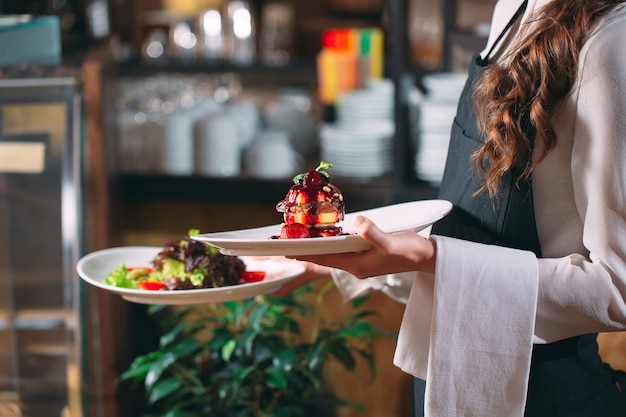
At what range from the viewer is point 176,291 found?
4.26 feet

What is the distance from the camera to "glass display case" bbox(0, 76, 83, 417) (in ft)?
6.57

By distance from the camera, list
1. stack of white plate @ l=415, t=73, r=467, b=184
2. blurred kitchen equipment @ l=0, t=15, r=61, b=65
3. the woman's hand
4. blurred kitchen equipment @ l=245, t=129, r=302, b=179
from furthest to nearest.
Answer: blurred kitchen equipment @ l=245, t=129, r=302, b=179 < stack of white plate @ l=415, t=73, r=467, b=184 < blurred kitchen equipment @ l=0, t=15, r=61, b=65 < the woman's hand

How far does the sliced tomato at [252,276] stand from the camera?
57.1 inches

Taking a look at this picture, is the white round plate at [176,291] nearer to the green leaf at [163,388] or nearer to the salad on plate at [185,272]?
the salad on plate at [185,272]

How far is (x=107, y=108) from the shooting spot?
2.60m

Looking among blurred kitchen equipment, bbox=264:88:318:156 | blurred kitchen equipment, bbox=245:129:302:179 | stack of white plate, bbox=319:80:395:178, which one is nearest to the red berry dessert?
stack of white plate, bbox=319:80:395:178

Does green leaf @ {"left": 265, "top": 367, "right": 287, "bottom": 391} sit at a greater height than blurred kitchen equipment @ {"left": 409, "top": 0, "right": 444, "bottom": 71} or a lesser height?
lesser

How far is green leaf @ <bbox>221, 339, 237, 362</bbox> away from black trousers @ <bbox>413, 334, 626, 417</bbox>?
3.25 feet

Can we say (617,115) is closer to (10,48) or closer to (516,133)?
(516,133)

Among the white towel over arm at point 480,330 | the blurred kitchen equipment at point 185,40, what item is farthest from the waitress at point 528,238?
the blurred kitchen equipment at point 185,40

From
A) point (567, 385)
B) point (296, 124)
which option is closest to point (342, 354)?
point (567, 385)

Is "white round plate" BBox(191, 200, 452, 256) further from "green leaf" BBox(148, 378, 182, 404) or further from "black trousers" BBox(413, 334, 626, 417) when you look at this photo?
"green leaf" BBox(148, 378, 182, 404)

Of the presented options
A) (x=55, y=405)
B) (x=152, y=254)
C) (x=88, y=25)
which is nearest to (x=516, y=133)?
(x=152, y=254)

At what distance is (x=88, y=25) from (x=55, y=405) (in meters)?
2.58
